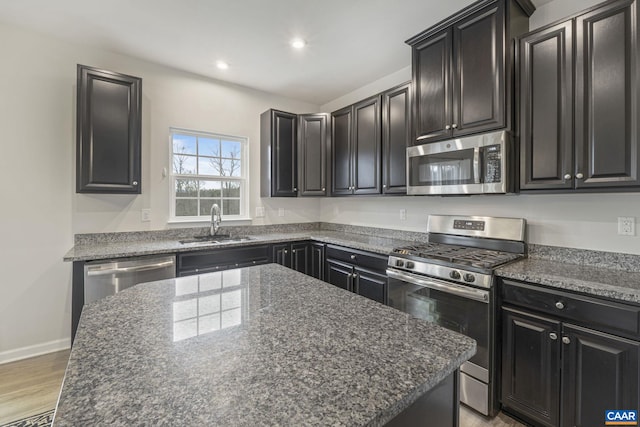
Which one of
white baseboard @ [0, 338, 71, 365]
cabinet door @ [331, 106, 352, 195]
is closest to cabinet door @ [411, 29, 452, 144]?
cabinet door @ [331, 106, 352, 195]

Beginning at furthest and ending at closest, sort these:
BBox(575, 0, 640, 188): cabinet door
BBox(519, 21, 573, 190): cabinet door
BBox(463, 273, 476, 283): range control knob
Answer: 1. BBox(463, 273, 476, 283): range control knob
2. BBox(519, 21, 573, 190): cabinet door
3. BBox(575, 0, 640, 188): cabinet door

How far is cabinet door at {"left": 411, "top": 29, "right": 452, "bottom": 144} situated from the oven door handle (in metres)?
1.16

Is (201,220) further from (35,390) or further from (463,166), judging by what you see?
(463,166)

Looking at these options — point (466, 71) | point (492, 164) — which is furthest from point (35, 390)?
point (466, 71)

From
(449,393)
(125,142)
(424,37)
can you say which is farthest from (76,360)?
(424,37)

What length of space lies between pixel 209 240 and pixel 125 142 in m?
1.24

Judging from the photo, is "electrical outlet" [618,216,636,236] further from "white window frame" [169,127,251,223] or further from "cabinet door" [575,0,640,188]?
"white window frame" [169,127,251,223]

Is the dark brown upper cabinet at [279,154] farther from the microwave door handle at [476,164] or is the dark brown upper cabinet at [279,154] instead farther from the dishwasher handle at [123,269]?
the microwave door handle at [476,164]

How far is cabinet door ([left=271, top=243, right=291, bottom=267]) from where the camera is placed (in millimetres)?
3220

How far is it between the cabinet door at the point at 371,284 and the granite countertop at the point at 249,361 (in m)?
1.46

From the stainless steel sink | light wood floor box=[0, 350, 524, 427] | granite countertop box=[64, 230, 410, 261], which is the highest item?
the stainless steel sink

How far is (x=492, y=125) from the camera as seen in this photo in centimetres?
205

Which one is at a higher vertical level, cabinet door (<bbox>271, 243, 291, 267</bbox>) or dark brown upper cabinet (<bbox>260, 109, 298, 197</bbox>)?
dark brown upper cabinet (<bbox>260, 109, 298, 197</bbox>)

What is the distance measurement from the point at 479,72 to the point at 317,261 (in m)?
2.39
